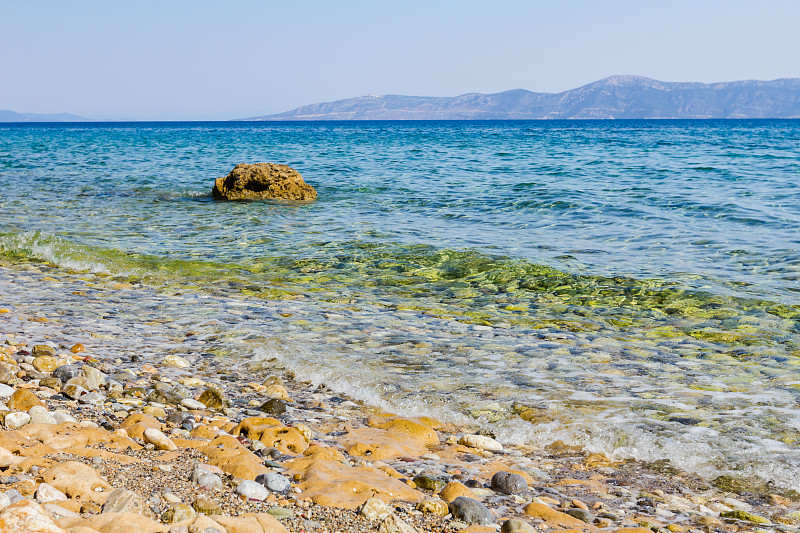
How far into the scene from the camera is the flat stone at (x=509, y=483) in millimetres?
3518

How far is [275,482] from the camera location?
3309 millimetres

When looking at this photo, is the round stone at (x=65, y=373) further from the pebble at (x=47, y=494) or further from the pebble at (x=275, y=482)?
the pebble at (x=275, y=482)

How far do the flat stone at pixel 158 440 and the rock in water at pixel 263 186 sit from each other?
564 inches

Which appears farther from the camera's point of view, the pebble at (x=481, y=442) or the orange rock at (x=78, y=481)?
the pebble at (x=481, y=442)

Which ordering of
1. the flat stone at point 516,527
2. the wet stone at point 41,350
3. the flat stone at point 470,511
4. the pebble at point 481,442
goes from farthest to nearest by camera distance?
the wet stone at point 41,350 → the pebble at point 481,442 → the flat stone at point 470,511 → the flat stone at point 516,527

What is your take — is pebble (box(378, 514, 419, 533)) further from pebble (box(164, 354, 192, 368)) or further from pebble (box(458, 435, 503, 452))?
pebble (box(164, 354, 192, 368))

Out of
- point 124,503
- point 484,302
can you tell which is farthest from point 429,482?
point 484,302

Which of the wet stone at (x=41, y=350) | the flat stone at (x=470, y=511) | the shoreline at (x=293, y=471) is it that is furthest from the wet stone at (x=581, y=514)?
the wet stone at (x=41, y=350)

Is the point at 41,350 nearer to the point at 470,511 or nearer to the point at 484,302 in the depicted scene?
the point at 470,511

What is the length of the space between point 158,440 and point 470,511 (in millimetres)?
1852

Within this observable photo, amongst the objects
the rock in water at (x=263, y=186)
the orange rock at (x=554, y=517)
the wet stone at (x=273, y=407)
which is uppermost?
the rock in water at (x=263, y=186)

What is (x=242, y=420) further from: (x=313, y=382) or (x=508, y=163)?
(x=508, y=163)

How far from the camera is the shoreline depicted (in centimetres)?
295

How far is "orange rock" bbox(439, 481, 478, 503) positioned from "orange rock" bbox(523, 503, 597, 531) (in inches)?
11.9
